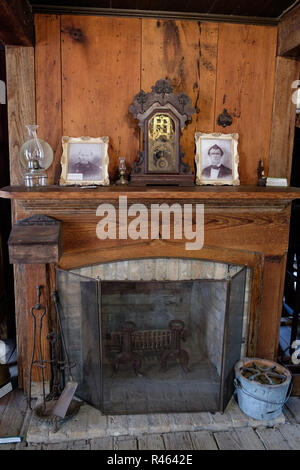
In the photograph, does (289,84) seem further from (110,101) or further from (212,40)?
(110,101)

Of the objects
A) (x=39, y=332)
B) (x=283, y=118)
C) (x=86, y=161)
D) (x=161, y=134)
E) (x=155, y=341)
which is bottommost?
(x=155, y=341)

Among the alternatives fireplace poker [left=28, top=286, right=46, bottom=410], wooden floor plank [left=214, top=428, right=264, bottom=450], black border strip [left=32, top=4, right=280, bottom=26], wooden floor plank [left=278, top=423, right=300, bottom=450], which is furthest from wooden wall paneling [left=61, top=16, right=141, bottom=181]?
wooden floor plank [left=278, top=423, right=300, bottom=450]

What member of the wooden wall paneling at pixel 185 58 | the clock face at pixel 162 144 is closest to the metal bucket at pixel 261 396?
the clock face at pixel 162 144

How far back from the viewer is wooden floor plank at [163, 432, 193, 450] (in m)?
1.74

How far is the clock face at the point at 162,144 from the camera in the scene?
1902 millimetres

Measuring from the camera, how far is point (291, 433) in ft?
6.08

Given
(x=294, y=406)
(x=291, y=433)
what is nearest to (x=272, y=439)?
(x=291, y=433)

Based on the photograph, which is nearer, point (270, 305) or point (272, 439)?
point (272, 439)

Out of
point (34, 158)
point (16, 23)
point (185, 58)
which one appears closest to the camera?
point (16, 23)

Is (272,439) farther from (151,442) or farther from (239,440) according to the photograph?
(151,442)

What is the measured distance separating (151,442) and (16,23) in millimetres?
1983

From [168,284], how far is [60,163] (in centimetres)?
85

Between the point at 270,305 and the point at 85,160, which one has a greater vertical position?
the point at 85,160

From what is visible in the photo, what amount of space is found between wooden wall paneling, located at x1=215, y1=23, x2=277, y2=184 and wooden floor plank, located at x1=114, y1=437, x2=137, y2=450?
1471 mm
